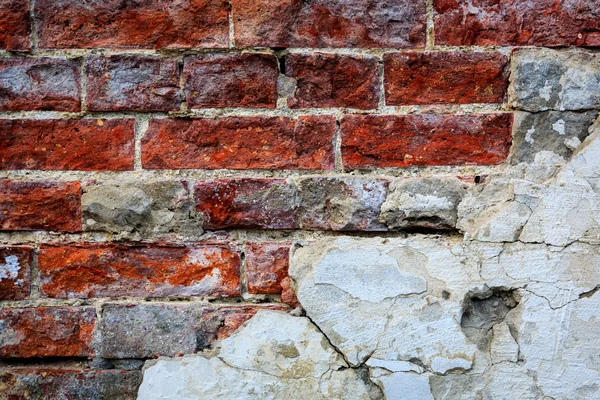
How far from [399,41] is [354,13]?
0.10m

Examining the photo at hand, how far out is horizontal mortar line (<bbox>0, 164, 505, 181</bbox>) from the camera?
1.00m

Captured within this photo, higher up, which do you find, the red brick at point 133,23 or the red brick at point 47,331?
the red brick at point 133,23

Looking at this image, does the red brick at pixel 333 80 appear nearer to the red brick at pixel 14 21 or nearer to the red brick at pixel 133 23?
the red brick at pixel 133 23

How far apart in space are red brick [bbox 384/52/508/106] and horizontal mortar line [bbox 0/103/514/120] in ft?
0.04

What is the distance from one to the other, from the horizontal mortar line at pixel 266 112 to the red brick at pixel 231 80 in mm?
15

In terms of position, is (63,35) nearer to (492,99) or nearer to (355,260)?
(355,260)

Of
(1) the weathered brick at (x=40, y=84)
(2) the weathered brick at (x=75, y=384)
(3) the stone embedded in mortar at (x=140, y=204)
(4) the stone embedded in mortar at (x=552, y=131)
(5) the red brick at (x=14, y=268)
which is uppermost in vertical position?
(4) the stone embedded in mortar at (x=552, y=131)

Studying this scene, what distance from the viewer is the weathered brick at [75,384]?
3.33 ft

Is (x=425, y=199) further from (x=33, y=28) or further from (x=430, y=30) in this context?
(x=33, y=28)

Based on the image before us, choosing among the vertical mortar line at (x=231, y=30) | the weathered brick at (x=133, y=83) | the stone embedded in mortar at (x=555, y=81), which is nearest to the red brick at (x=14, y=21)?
the weathered brick at (x=133, y=83)

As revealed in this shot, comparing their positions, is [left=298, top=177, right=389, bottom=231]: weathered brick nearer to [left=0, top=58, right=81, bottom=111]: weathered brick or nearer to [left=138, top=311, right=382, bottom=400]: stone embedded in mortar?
[left=138, top=311, right=382, bottom=400]: stone embedded in mortar

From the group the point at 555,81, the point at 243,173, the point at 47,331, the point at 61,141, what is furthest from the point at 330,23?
the point at 47,331

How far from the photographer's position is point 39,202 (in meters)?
1.00

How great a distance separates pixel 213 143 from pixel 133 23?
0.26 meters
